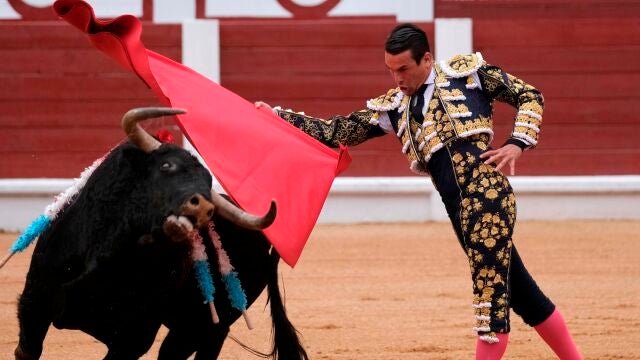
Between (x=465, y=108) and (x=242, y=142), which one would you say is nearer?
(x=465, y=108)

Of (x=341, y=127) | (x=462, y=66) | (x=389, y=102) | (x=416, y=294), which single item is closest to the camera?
(x=462, y=66)

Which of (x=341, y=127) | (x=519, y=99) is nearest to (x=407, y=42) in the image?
(x=519, y=99)

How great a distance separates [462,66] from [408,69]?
15cm

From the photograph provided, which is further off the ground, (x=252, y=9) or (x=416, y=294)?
(x=252, y=9)

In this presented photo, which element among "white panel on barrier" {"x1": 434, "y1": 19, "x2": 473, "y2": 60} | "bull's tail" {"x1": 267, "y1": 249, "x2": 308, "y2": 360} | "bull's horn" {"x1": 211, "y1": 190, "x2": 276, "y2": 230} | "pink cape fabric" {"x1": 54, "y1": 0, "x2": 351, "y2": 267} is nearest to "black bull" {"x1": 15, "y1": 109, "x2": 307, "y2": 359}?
"bull's horn" {"x1": 211, "y1": 190, "x2": 276, "y2": 230}

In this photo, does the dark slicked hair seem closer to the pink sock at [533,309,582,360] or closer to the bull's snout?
the bull's snout

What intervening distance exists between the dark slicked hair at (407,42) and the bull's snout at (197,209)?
2.04ft

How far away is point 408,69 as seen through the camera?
3.18m

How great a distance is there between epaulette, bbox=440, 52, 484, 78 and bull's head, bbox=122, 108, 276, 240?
0.60 metres

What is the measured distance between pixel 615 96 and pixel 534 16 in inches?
30.5

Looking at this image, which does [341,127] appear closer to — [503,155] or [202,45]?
[503,155]

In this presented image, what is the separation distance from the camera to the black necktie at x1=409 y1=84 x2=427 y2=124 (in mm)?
3258

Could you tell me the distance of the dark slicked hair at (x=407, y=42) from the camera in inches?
123

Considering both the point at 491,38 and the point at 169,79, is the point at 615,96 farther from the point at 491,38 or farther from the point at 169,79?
the point at 169,79
